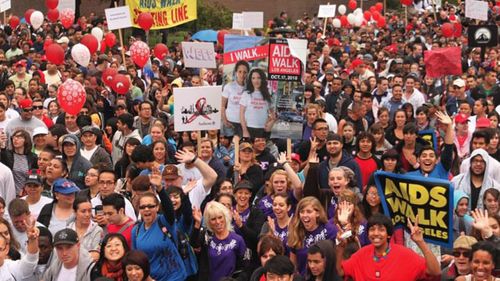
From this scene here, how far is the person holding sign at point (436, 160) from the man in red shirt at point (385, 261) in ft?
8.79

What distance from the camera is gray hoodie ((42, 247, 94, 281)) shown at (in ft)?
25.3

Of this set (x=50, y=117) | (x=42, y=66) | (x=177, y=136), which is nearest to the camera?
(x=177, y=136)

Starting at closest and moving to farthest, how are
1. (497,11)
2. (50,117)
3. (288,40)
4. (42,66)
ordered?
(288,40)
(50,117)
(42,66)
(497,11)

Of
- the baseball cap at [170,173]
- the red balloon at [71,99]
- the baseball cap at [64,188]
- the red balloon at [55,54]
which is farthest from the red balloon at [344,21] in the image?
the baseball cap at [64,188]

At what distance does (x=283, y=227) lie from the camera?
842 cm

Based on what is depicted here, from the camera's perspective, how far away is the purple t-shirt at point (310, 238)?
26.1 ft

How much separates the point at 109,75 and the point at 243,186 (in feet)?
25.7

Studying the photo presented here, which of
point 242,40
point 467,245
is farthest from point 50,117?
point 467,245

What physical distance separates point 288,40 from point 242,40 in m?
0.67

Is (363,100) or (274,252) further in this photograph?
(363,100)

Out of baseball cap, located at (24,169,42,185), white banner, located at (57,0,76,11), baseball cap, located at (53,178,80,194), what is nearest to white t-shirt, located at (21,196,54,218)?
baseball cap, located at (24,169,42,185)

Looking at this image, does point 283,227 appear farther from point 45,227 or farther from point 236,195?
point 45,227

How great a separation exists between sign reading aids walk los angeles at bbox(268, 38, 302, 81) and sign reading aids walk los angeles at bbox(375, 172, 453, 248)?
12.1ft

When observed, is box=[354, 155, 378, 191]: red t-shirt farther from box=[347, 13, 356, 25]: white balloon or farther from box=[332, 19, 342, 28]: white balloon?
box=[332, 19, 342, 28]: white balloon
